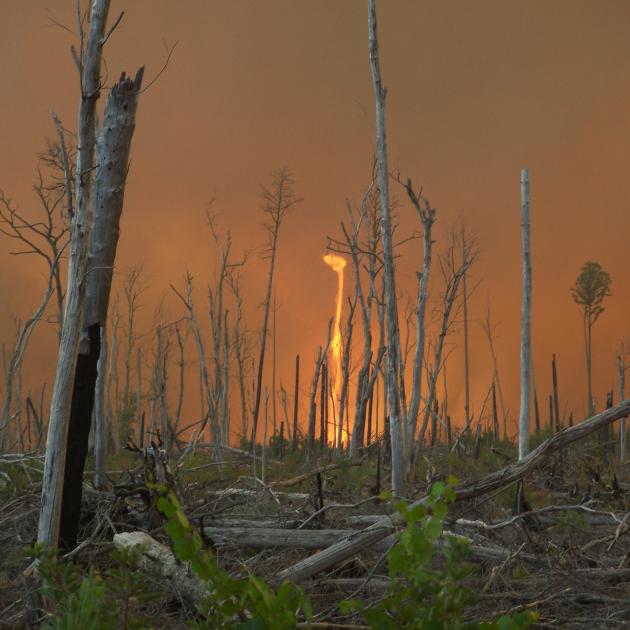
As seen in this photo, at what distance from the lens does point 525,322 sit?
36.1ft

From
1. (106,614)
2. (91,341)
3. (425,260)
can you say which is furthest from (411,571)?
(425,260)

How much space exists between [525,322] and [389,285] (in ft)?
12.5

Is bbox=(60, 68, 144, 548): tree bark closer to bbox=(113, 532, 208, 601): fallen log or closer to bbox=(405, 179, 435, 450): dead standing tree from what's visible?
bbox=(113, 532, 208, 601): fallen log

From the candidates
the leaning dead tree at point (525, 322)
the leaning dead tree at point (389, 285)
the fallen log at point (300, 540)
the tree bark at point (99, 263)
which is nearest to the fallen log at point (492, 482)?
the fallen log at point (300, 540)

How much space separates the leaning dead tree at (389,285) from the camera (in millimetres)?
7613

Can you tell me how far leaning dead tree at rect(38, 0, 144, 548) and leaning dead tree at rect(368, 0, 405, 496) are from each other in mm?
3146

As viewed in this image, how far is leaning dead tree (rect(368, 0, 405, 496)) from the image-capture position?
25.0ft

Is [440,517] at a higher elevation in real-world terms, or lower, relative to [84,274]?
lower

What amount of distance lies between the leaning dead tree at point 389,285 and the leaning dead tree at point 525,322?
3383mm

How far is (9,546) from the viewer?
5672 millimetres

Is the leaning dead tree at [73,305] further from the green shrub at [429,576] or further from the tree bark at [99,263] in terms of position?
the green shrub at [429,576]

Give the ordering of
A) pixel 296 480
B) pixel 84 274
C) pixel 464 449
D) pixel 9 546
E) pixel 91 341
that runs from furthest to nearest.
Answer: pixel 464 449 → pixel 296 480 → pixel 9 546 → pixel 91 341 → pixel 84 274

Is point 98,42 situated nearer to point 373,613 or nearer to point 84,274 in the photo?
point 84,274

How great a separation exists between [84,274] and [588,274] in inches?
882
